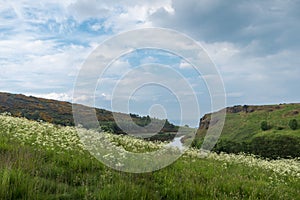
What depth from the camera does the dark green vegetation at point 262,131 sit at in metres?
49.5

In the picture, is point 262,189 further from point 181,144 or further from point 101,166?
point 181,144

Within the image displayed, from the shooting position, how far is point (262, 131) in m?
79.4

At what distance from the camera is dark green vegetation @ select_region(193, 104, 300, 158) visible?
163 feet

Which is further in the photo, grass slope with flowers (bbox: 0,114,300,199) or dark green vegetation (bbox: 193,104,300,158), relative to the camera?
dark green vegetation (bbox: 193,104,300,158)

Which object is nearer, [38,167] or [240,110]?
[38,167]

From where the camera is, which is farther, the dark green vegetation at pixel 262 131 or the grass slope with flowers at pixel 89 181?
the dark green vegetation at pixel 262 131

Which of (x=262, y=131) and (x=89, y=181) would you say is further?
(x=262, y=131)

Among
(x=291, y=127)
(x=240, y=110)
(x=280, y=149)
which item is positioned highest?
(x=240, y=110)

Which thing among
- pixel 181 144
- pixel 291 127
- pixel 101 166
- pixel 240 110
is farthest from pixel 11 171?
pixel 240 110

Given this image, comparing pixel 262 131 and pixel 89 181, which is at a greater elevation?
pixel 262 131

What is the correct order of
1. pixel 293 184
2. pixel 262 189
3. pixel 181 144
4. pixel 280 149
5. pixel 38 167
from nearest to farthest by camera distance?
1. pixel 38 167
2. pixel 262 189
3. pixel 293 184
4. pixel 181 144
5. pixel 280 149

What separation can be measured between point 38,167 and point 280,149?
168 ft

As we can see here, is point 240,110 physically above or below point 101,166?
above

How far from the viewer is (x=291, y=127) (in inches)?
2943
